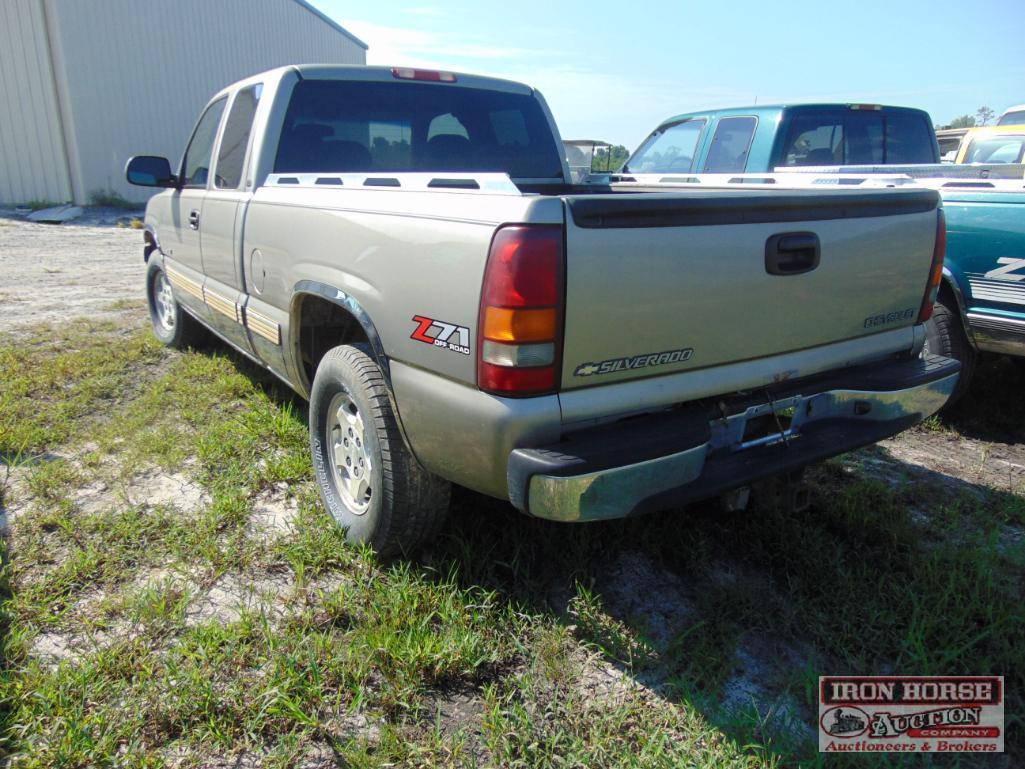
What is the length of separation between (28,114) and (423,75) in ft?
50.7

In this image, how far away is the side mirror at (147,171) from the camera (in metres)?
4.56

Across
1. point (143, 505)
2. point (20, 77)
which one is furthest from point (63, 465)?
point (20, 77)

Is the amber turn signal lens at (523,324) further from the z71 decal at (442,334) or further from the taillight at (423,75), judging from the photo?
the taillight at (423,75)

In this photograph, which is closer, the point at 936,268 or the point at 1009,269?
the point at 936,268

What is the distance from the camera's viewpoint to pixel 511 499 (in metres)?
2.12

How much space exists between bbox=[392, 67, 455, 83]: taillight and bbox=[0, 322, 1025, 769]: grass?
209 cm

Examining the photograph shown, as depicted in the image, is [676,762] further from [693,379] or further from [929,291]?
[929,291]

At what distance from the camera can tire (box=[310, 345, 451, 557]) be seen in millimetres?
2543

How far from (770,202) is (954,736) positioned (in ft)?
5.51

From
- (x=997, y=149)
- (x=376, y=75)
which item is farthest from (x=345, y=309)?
(x=997, y=149)

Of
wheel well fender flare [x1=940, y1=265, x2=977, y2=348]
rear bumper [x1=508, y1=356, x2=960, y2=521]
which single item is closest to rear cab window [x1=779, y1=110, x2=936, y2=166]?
wheel well fender flare [x1=940, y1=265, x2=977, y2=348]

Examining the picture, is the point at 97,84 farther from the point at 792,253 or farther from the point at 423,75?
the point at 792,253

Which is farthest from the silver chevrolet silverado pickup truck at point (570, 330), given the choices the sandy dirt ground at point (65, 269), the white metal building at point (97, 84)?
the white metal building at point (97, 84)

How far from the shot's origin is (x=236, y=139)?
3.98 metres
